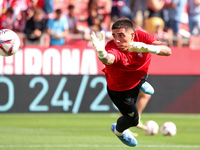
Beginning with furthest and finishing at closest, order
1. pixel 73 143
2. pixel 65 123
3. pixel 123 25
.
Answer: pixel 65 123, pixel 73 143, pixel 123 25

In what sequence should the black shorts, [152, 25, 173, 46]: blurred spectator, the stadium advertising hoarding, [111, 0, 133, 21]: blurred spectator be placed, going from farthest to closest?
[111, 0, 133, 21]: blurred spectator, [152, 25, 173, 46]: blurred spectator, the stadium advertising hoarding, the black shorts

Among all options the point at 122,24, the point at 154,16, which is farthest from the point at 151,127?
the point at 154,16

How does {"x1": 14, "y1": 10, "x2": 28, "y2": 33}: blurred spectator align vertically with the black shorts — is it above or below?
below

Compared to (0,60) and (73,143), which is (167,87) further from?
(73,143)

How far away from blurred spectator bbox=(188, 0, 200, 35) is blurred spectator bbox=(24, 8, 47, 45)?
550cm

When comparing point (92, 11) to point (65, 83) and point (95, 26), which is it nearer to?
point (95, 26)

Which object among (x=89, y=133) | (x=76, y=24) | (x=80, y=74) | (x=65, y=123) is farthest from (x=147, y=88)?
(x=76, y=24)

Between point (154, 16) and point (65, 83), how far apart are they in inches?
171

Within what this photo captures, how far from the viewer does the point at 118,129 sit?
9039 millimetres

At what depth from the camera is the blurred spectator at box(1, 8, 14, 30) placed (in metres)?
18.3

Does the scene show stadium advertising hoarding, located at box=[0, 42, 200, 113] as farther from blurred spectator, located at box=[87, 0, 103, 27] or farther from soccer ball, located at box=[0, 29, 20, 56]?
soccer ball, located at box=[0, 29, 20, 56]

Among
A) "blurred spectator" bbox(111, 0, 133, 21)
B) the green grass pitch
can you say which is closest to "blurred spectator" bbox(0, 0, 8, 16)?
"blurred spectator" bbox(111, 0, 133, 21)

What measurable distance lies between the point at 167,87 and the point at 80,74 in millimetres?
3022

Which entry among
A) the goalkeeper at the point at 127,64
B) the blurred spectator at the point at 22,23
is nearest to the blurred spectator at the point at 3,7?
the blurred spectator at the point at 22,23
